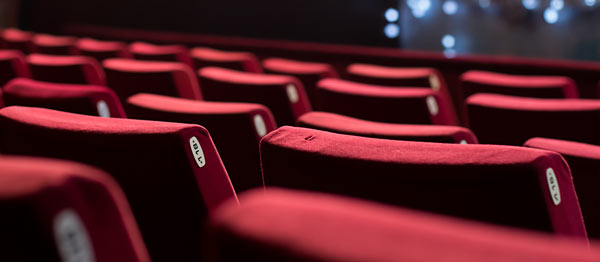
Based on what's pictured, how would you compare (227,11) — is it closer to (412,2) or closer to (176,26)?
(176,26)

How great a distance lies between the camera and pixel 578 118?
40.0 inches

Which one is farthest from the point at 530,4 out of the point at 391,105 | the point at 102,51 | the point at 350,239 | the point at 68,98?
the point at 350,239

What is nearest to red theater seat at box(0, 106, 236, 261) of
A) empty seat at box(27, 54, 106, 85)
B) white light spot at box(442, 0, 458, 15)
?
empty seat at box(27, 54, 106, 85)

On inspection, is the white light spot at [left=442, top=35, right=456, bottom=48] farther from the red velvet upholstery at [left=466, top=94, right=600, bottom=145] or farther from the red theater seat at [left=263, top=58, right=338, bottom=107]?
the red velvet upholstery at [left=466, top=94, right=600, bottom=145]

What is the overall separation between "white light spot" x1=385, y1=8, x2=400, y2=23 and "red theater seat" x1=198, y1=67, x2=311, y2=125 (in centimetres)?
289

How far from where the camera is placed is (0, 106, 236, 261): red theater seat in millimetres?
537

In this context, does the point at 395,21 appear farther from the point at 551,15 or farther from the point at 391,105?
the point at 391,105

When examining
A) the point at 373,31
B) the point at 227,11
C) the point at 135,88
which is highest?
the point at 135,88

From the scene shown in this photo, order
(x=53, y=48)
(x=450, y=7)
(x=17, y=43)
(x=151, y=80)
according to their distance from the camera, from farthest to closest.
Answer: (x=450, y=7)
(x=17, y=43)
(x=53, y=48)
(x=151, y=80)

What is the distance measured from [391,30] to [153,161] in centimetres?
369

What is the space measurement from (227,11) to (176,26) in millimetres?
461

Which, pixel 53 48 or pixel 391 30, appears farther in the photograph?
pixel 391 30

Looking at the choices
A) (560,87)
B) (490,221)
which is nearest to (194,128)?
(490,221)

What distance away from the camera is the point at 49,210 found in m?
0.28
